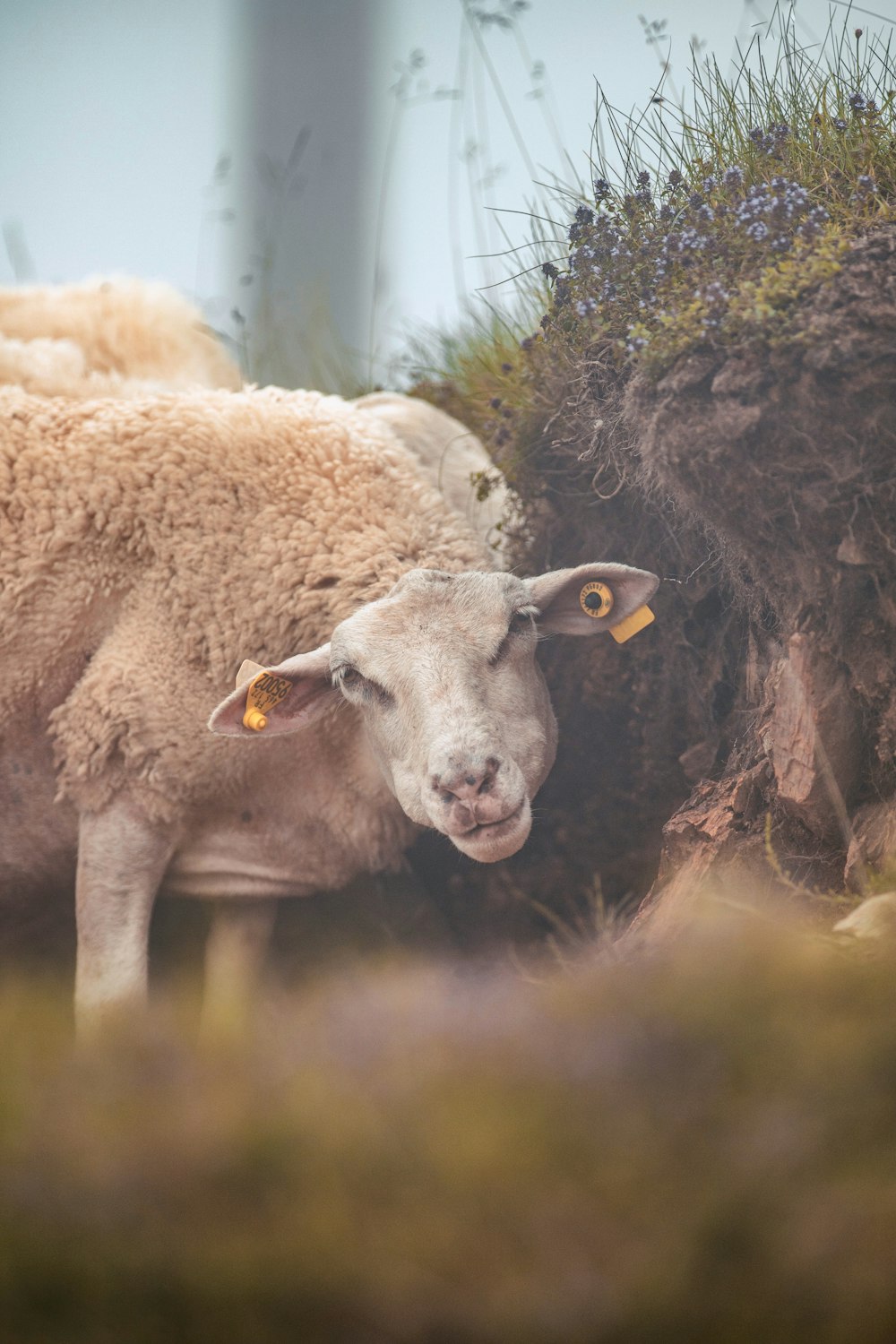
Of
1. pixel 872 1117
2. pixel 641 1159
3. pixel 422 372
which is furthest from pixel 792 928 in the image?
pixel 422 372

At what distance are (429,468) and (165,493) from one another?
4.18 feet

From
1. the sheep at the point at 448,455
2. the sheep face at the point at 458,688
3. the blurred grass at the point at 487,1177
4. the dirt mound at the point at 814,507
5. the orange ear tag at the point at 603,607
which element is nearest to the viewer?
the blurred grass at the point at 487,1177

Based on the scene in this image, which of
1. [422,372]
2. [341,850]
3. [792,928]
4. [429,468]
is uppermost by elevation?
[422,372]

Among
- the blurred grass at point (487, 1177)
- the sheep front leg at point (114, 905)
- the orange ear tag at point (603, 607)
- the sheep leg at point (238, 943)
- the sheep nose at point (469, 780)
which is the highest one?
the orange ear tag at point (603, 607)

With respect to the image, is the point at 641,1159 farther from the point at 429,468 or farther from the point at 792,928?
the point at 429,468

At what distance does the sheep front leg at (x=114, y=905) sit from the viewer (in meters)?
4.56

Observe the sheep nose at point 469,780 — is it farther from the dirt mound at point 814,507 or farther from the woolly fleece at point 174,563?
the woolly fleece at point 174,563

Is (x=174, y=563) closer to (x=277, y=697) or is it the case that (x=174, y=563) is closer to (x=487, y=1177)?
(x=277, y=697)

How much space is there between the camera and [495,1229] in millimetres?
1356

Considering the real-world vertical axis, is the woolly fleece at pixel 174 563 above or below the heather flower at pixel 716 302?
below

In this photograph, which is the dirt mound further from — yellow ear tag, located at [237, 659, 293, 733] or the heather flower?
yellow ear tag, located at [237, 659, 293, 733]

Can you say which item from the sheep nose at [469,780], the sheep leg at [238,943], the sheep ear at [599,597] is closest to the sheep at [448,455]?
the sheep ear at [599,597]

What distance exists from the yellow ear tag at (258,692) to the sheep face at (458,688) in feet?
0.12

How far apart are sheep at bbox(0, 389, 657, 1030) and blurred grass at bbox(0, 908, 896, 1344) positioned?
8.45 feet
